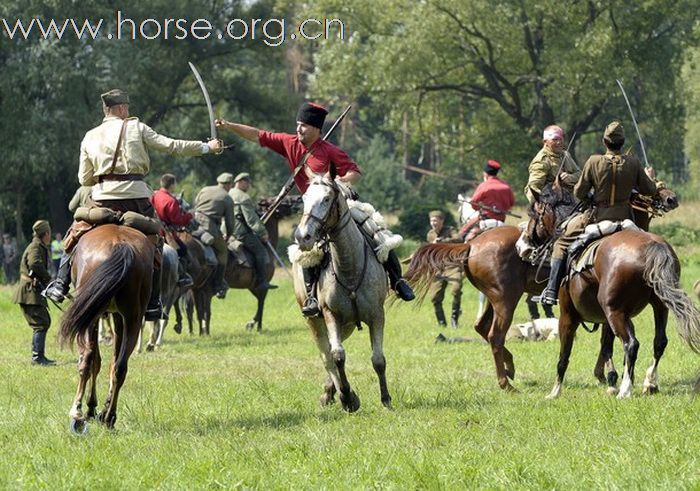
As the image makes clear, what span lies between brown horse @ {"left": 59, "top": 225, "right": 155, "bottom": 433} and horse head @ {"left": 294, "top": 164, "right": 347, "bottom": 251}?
4.40ft

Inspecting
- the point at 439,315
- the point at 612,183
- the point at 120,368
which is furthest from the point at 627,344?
the point at 439,315

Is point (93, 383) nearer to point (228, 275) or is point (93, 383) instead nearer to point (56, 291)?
point (56, 291)

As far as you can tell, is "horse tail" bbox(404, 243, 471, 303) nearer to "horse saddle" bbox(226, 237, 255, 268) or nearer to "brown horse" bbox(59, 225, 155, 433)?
"brown horse" bbox(59, 225, 155, 433)

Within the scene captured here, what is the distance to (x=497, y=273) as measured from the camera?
14.1m

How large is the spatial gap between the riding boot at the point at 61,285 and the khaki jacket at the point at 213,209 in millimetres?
10314

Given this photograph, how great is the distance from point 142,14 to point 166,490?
132 feet

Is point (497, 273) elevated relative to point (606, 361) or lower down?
elevated

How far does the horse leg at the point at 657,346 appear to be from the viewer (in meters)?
12.3

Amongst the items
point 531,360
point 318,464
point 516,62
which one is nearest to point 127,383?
point 531,360

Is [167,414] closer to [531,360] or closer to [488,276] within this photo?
[488,276]

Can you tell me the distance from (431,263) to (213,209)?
25.7 ft

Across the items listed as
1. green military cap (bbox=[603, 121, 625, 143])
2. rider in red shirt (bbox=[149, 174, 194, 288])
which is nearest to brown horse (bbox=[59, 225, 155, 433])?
green military cap (bbox=[603, 121, 625, 143])

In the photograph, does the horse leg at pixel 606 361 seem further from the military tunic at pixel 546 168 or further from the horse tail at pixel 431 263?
the horse tail at pixel 431 263

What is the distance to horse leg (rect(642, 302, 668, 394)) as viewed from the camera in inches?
483
